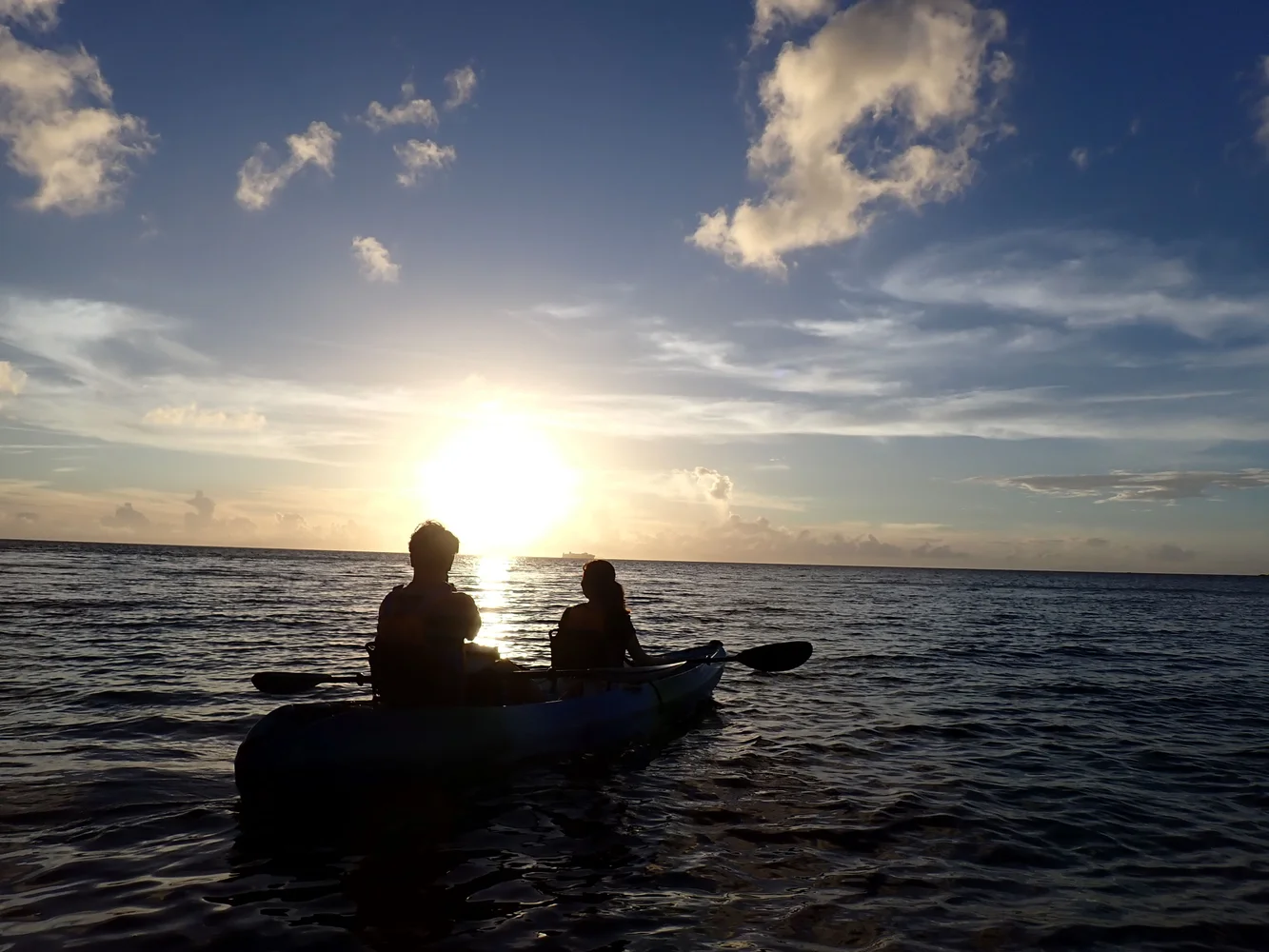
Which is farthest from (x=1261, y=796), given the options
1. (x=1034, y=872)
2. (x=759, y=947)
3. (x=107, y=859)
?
(x=107, y=859)

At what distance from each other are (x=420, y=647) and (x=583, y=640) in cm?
321

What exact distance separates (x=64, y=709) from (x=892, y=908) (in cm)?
1173

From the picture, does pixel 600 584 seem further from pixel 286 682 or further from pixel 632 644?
pixel 286 682

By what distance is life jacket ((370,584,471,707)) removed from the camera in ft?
24.8

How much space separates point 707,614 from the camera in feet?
112

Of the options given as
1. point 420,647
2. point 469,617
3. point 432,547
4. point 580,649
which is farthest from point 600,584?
point 432,547

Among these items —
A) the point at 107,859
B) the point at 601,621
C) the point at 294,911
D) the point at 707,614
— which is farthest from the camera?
the point at 707,614

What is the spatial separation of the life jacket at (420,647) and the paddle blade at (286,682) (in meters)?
1.46

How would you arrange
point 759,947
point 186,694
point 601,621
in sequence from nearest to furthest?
point 759,947 → point 601,621 → point 186,694

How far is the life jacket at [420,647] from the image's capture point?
755 centimetres

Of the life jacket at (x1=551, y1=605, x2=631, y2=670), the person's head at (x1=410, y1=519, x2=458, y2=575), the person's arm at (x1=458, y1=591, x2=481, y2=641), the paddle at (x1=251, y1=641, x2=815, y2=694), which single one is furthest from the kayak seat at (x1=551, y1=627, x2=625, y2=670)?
the person's head at (x1=410, y1=519, x2=458, y2=575)

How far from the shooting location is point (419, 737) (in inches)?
298

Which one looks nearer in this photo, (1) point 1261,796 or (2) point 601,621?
(1) point 1261,796

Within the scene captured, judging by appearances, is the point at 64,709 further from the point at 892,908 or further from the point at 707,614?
the point at 707,614
